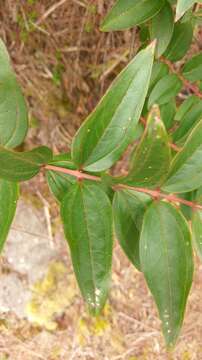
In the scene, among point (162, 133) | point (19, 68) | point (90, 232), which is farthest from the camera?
point (19, 68)

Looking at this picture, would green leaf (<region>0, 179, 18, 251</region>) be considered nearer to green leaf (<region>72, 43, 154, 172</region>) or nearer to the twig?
green leaf (<region>72, 43, 154, 172</region>)

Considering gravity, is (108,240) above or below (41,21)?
below

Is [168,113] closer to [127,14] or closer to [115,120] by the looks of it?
[127,14]

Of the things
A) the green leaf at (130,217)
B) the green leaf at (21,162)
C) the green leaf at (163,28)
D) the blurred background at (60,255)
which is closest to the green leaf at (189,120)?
the green leaf at (163,28)

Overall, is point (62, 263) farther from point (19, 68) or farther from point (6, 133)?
point (6, 133)

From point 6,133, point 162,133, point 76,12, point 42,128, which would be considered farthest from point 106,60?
point 162,133

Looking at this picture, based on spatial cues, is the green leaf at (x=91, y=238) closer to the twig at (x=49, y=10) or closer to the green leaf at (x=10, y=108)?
the green leaf at (x=10, y=108)
